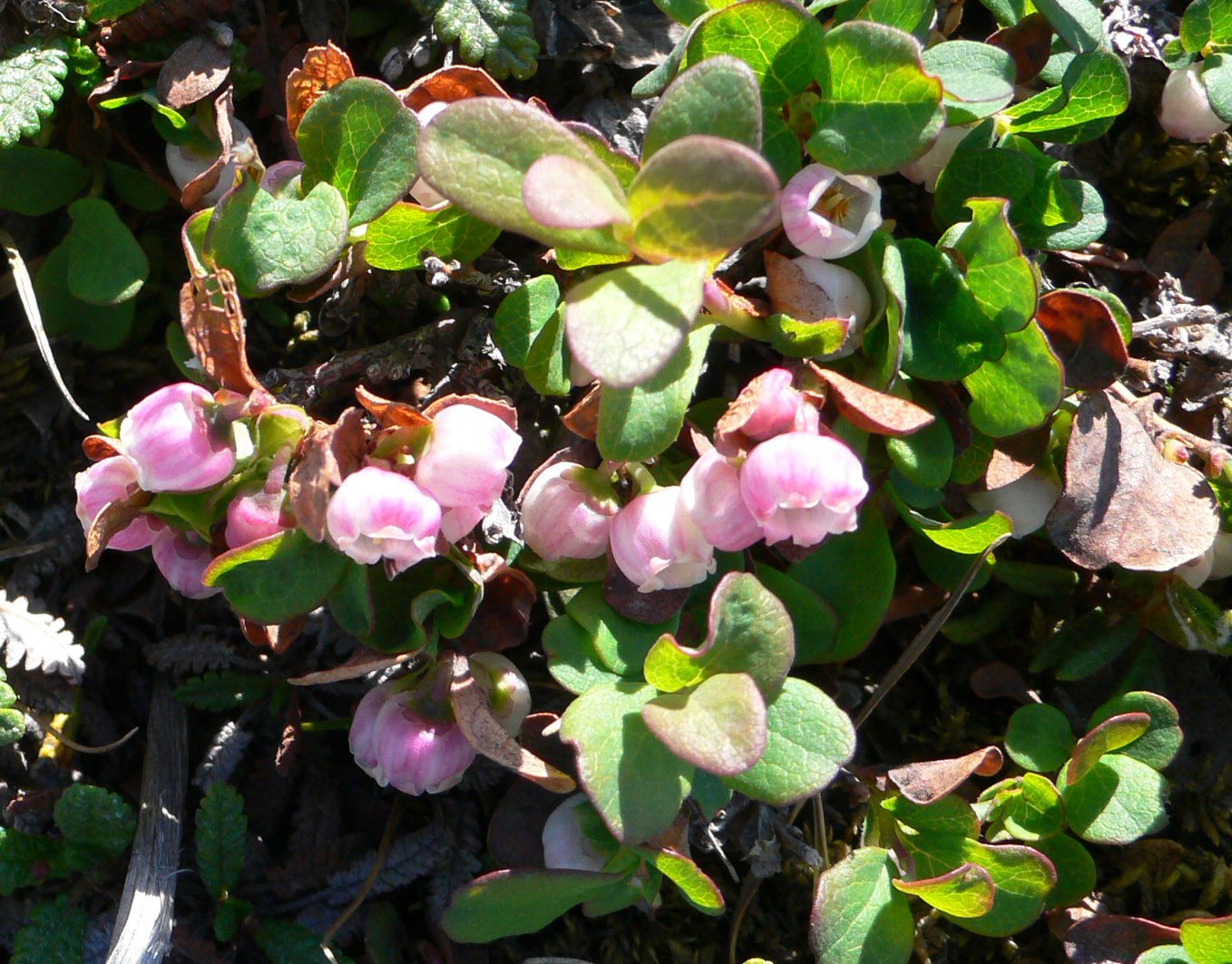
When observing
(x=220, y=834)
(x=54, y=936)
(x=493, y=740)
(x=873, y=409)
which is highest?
(x=873, y=409)

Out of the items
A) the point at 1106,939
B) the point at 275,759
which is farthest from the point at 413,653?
the point at 1106,939

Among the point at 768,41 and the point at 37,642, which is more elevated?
the point at 768,41

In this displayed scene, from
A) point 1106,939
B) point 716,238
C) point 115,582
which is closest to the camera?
point 716,238

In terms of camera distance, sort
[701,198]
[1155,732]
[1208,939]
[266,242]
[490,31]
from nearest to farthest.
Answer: [701,198]
[266,242]
[1208,939]
[1155,732]
[490,31]

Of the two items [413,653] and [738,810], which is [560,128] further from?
[738,810]

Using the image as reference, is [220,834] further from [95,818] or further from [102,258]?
[102,258]

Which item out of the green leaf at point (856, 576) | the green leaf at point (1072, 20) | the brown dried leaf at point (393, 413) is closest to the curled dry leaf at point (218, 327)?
the brown dried leaf at point (393, 413)

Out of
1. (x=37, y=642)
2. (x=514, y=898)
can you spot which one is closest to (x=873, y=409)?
(x=514, y=898)
